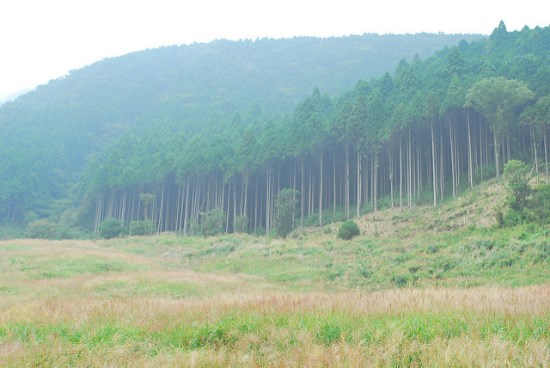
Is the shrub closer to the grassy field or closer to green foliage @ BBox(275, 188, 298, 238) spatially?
green foliage @ BBox(275, 188, 298, 238)

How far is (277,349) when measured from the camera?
589 cm

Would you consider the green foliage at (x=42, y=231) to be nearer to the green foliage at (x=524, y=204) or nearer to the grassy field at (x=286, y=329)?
the grassy field at (x=286, y=329)

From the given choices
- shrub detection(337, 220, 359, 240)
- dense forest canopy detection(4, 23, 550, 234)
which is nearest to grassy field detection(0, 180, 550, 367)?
shrub detection(337, 220, 359, 240)

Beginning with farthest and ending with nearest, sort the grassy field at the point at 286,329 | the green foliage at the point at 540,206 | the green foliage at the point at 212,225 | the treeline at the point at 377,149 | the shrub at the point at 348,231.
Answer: the green foliage at the point at 212,225 < the treeline at the point at 377,149 < the shrub at the point at 348,231 < the green foliage at the point at 540,206 < the grassy field at the point at 286,329

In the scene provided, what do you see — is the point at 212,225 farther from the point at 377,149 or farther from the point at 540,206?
the point at 540,206

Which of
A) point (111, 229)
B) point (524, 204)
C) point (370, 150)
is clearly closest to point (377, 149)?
point (370, 150)

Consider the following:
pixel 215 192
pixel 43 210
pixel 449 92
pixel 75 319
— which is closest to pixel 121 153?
pixel 43 210

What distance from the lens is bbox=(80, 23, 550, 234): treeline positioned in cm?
5066

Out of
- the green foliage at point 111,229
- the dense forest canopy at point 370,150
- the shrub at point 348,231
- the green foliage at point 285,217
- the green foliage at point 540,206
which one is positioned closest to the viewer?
the green foliage at point 540,206

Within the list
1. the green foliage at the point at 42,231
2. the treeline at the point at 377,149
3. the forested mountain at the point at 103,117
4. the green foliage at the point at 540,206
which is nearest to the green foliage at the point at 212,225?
the treeline at the point at 377,149

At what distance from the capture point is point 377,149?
2269 inches

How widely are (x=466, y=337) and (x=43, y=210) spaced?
106720 mm

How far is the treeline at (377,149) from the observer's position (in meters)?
50.7

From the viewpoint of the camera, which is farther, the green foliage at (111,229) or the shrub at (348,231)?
Answer: the green foliage at (111,229)
